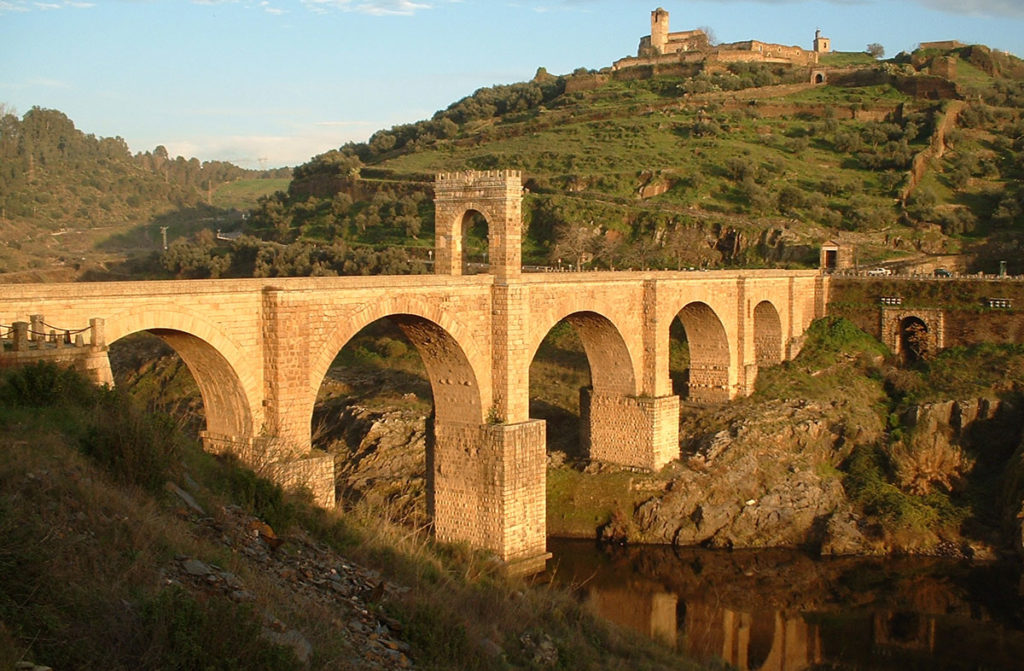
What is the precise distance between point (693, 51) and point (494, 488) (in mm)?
65379

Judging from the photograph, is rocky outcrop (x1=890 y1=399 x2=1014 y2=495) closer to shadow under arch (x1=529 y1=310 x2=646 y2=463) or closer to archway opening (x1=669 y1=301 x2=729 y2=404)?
archway opening (x1=669 y1=301 x2=729 y2=404)

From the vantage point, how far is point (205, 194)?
98.9m

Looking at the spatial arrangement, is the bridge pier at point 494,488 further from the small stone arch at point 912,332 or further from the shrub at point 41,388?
the small stone arch at point 912,332

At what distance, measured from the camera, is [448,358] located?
2112 cm

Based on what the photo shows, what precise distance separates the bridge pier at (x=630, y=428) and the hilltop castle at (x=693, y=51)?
5291 cm

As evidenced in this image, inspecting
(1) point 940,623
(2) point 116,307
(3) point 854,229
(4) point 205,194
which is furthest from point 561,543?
(4) point 205,194

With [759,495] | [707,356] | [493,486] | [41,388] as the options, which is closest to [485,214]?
[493,486]

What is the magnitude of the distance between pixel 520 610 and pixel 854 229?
37.9 meters

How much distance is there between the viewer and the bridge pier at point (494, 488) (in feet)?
68.6

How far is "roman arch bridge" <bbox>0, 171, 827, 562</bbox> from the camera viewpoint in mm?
15062

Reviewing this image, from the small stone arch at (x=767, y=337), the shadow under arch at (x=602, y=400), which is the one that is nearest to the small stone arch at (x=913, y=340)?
the small stone arch at (x=767, y=337)

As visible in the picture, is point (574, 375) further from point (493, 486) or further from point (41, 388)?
point (41, 388)

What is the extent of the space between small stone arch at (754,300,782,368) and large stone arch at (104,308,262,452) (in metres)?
22.4

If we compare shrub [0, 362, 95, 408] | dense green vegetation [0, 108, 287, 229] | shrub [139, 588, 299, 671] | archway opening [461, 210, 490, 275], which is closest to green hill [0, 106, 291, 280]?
dense green vegetation [0, 108, 287, 229]
